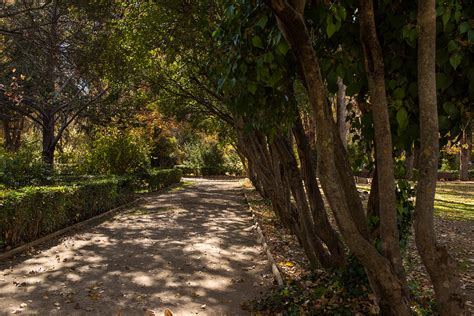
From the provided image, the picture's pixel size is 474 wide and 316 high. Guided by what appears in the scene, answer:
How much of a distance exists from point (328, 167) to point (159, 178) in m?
24.4

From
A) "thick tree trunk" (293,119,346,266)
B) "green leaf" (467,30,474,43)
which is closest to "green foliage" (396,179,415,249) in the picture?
"thick tree trunk" (293,119,346,266)

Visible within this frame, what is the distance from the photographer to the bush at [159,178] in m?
24.4

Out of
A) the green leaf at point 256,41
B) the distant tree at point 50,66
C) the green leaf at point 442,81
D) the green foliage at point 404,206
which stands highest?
the distant tree at point 50,66

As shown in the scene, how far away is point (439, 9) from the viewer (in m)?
3.05

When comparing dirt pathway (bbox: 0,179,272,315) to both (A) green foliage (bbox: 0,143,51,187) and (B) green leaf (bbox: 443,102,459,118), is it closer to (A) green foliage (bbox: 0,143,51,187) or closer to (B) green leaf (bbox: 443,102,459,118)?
(B) green leaf (bbox: 443,102,459,118)

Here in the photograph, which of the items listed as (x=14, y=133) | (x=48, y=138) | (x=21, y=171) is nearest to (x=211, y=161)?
(x=14, y=133)

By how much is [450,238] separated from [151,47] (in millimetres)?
8906

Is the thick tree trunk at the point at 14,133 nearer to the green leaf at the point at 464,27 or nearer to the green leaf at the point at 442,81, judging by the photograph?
the green leaf at the point at 442,81

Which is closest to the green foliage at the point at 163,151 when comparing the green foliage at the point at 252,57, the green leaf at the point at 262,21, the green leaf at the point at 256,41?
the green foliage at the point at 252,57

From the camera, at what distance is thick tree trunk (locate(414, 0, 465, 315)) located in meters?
2.93

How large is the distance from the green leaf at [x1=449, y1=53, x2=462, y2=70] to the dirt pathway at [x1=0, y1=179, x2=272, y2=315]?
4.07 meters

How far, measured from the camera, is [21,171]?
17281mm

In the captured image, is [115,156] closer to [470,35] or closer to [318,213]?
[318,213]

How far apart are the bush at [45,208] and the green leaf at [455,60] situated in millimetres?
8334
